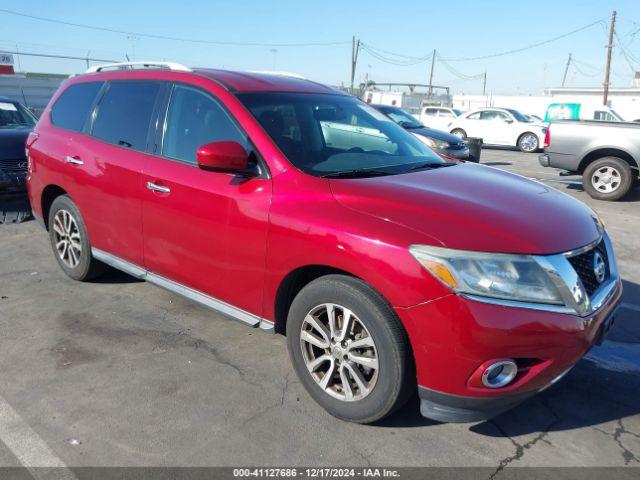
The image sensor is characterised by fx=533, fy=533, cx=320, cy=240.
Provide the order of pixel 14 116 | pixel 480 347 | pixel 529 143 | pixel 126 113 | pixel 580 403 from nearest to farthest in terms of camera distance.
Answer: pixel 480 347 < pixel 580 403 < pixel 126 113 < pixel 14 116 < pixel 529 143

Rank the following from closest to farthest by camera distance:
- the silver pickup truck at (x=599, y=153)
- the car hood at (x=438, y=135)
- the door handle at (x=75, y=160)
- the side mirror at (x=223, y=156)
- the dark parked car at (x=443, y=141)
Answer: the side mirror at (x=223, y=156), the door handle at (x=75, y=160), the silver pickup truck at (x=599, y=153), the dark parked car at (x=443, y=141), the car hood at (x=438, y=135)

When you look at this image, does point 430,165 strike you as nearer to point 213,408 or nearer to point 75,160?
point 213,408

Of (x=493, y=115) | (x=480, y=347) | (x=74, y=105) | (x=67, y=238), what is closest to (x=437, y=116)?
(x=493, y=115)

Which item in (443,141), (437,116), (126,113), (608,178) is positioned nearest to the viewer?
(126,113)

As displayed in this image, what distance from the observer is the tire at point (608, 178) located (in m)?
9.44

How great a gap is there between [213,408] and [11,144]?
21.0ft

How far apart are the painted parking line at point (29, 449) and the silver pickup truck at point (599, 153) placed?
970cm

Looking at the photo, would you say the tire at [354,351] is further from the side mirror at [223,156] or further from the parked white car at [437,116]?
the parked white car at [437,116]

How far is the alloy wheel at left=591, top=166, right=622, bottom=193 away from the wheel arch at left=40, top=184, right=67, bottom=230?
29.1 ft

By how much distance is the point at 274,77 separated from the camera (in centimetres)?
410

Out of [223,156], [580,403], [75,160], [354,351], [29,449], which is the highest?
[223,156]

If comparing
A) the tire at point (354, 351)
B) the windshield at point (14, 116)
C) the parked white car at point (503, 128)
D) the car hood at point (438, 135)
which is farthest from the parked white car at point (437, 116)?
the tire at point (354, 351)

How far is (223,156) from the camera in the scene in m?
3.09

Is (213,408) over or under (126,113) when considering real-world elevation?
under
